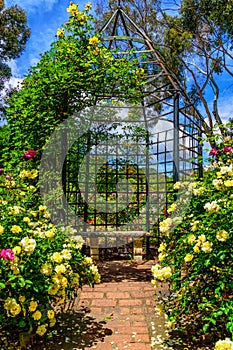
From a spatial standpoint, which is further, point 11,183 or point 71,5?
point 71,5

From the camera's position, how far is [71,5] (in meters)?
4.06

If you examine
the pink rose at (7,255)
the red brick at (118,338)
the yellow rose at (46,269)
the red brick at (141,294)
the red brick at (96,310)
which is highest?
the pink rose at (7,255)

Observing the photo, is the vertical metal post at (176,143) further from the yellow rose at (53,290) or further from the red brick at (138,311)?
the yellow rose at (53,290)

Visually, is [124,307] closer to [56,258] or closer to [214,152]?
[56,258]

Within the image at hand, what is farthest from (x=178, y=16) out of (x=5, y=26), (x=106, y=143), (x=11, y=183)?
(x=11, y=183)

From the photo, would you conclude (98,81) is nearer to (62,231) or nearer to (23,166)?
(23,166)

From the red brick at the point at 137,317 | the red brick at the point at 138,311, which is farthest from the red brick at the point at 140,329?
the red brick at the point at 138,311

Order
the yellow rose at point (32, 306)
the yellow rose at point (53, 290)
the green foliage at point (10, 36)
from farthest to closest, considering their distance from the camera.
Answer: the green foliage at point (10, 36) → the yellow rose at point (53, 290) → the yellow rose at point (32, 306)

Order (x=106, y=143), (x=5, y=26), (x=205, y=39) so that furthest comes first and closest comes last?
(x=5, y=26) → (x=205, y=39) → (x=106, y=143)

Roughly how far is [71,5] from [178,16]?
26.0 ft

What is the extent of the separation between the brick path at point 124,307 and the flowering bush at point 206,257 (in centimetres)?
28

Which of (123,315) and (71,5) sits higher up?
(71,5)

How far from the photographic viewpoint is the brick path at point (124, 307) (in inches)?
97.4

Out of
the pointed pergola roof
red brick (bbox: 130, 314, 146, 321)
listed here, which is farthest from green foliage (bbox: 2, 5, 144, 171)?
red brick (bbox: 130, 314, 146, 321)
